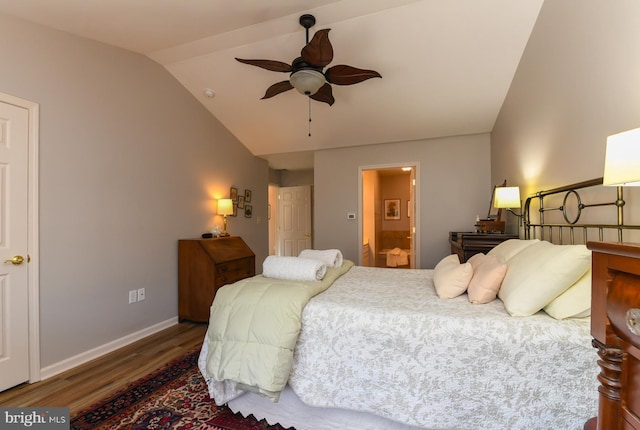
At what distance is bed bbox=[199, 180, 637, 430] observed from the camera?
3.94 feet

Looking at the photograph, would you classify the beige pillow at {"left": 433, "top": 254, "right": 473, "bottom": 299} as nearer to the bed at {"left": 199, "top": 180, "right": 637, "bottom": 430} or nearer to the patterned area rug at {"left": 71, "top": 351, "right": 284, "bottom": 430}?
the bed at {"left": 199, "top": 180, "right": 637, "bottom": 430}

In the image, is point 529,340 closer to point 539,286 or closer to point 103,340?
point 539,286

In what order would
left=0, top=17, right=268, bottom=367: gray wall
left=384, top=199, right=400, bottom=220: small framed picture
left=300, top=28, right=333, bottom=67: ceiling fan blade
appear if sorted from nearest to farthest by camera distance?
left=300, top=28, right=333, bottom=67: ceiling fan blade, left=0, top=17, right=268, bottom=367: gray wall, left=384, top=199, right=400, bottom=220: small framed picture

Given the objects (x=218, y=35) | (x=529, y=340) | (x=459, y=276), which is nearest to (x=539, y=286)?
(x=529, y=340)

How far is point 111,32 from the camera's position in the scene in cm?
241

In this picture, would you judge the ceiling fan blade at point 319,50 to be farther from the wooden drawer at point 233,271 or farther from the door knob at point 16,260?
the door knob at point 16,260

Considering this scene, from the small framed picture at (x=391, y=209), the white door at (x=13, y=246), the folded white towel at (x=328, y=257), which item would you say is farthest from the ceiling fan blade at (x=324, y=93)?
the small framed picture at (x=391, y=209)

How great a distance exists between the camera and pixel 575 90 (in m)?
1.75

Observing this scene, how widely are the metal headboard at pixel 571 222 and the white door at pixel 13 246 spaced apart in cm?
348

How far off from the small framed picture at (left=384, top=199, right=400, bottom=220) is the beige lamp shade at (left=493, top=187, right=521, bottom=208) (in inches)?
170

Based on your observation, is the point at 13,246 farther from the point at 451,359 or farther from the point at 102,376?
the point at 451,359

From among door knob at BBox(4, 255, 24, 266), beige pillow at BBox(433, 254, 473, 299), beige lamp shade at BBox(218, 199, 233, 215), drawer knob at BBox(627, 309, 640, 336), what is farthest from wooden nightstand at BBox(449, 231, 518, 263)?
door knob at BBox(4, 255, 24, 266)

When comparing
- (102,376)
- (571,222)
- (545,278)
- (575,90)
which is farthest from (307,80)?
(102,376)

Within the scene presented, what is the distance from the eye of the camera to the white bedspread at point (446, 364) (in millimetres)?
1191
